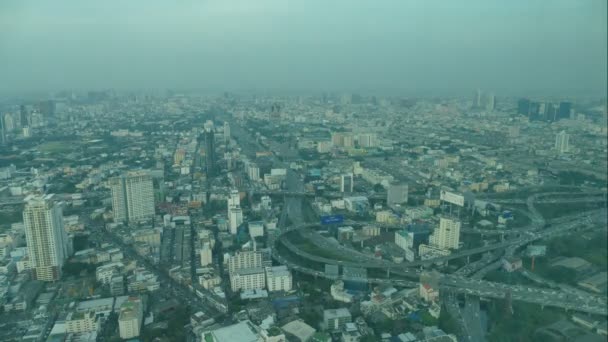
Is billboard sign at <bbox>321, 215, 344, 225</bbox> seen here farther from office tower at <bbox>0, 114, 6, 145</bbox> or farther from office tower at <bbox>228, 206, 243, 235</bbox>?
office tower at <bbox>0, 114, 6, 145</bbox>

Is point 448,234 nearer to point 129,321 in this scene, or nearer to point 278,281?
Answer: point 278,281

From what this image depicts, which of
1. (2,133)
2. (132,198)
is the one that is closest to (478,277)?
(132,198)

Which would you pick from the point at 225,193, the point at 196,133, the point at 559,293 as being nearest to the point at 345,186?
the point at 225,193

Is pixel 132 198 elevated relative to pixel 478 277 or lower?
elevated

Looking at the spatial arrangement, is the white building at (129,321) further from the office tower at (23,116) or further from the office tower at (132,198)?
the office tower at (23,116)

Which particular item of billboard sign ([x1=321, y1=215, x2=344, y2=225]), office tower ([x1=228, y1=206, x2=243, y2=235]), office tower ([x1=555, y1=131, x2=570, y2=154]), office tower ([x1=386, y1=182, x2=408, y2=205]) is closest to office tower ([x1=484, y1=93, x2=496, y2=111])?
office tower ([x1=555, y1=131, x2=570, y2=154])

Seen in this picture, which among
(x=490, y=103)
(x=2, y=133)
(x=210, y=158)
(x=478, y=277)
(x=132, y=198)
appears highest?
(x=490, y=103)
